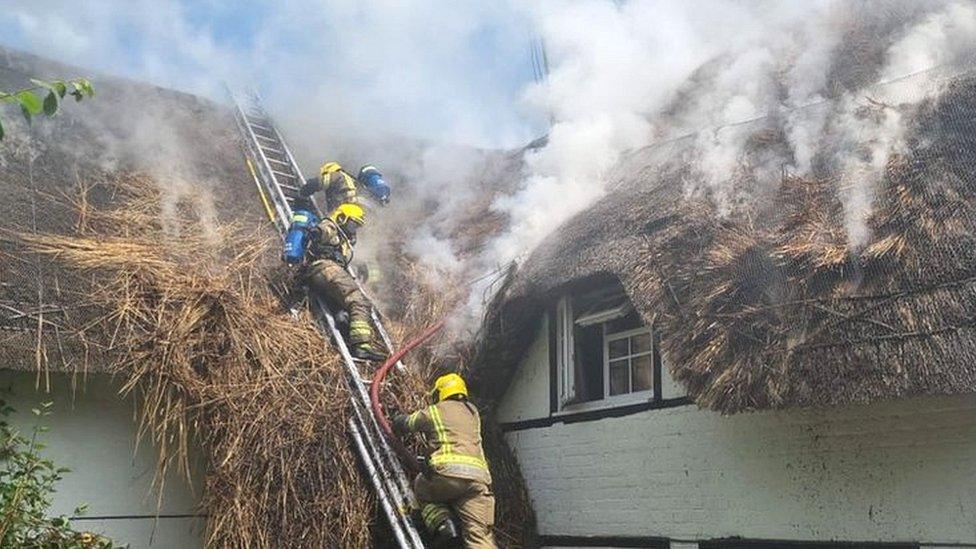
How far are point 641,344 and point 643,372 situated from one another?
239 millimetres

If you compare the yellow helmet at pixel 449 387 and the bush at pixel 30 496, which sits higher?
the yellow helmet at pixel 449 387

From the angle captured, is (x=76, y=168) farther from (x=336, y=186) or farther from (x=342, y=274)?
(x=342, y=274)

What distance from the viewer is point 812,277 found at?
20.3 ft

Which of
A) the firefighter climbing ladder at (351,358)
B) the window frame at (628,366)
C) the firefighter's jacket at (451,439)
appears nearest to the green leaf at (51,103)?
the firefighter's jacket at (451,439)

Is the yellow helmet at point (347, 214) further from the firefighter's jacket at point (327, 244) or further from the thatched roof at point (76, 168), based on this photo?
the thatched roof at point (76, 168)

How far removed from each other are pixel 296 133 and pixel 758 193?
7.00m

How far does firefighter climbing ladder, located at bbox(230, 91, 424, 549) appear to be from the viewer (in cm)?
677

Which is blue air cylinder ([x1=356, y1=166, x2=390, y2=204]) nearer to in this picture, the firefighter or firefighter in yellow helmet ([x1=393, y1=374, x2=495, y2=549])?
the firefighter

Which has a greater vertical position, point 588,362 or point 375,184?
point 375,184

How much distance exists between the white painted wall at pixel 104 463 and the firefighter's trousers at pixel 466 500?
2.07 metres

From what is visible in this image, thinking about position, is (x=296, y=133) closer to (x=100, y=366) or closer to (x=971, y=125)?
(x=100, y=366)

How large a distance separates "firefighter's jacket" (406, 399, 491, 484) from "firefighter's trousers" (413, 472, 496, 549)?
6 centimetres

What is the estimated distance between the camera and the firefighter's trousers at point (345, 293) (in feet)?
25.8

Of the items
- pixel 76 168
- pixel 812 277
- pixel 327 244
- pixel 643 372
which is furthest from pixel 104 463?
pixel 812 277
